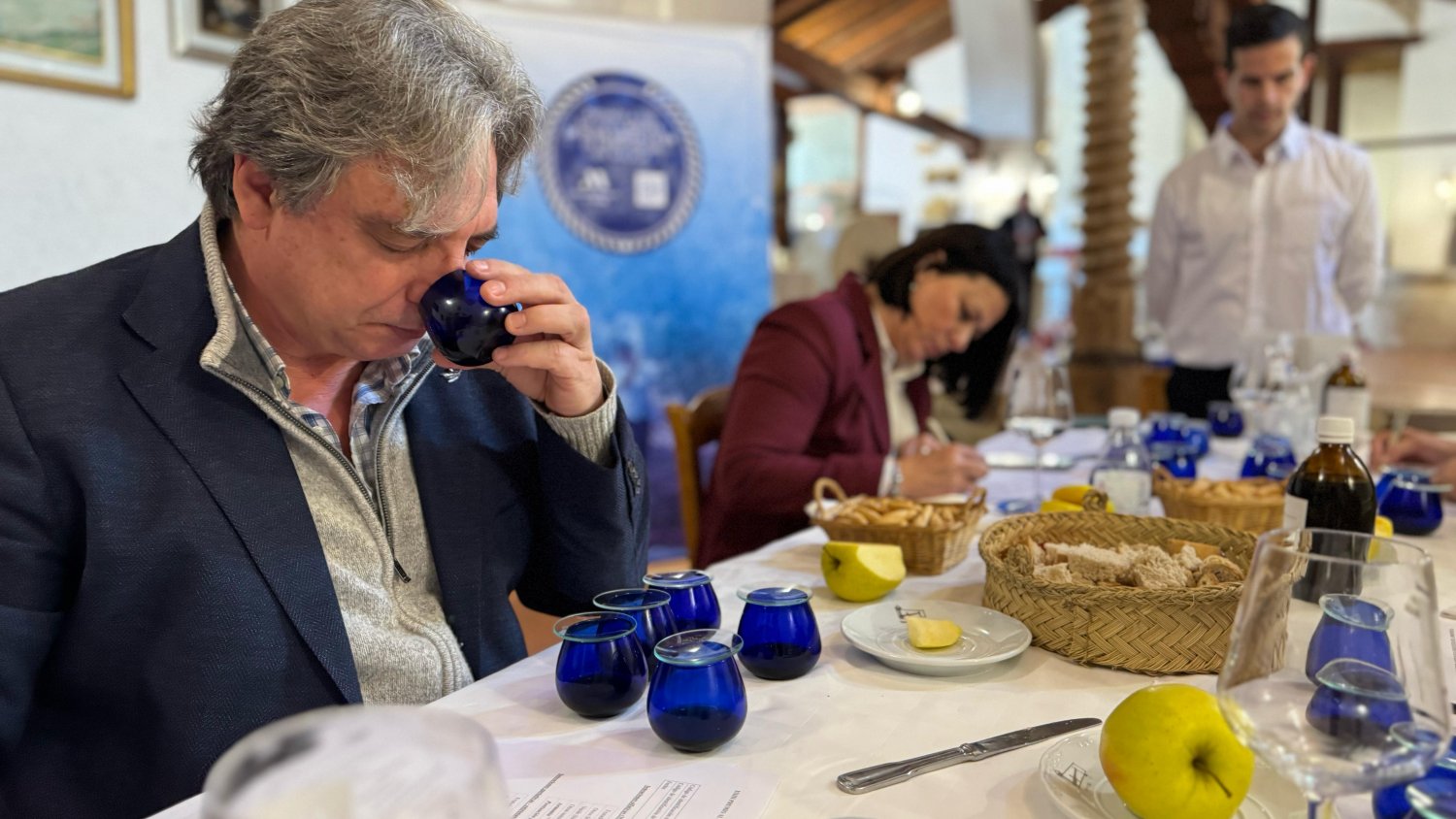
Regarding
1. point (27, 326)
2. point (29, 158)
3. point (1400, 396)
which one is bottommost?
point (1400, 396)

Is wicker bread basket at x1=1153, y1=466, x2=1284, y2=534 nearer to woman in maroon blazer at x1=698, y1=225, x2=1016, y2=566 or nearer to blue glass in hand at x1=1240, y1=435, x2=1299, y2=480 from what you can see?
blue glass in hand at x1=1240, y1=435, x2=1299, y2=480

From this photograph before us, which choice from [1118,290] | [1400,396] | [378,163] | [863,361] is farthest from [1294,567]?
[1400,396]

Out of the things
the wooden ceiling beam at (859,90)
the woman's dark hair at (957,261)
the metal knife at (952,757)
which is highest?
the wooden ceiling beam at (859,90)

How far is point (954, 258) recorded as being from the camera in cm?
252

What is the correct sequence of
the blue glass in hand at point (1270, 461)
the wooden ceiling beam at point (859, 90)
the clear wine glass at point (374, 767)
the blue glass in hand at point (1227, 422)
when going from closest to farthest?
1. the clear wine glass at point (374, 767)
2. the blue glass in hand at point (1270, 461)
3. the blue glass in hand at point (1227, 422)
4. the wooden ceiling beam at point (859, 90)

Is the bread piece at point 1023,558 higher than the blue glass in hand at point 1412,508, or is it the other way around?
the bread piece at point 1023,558

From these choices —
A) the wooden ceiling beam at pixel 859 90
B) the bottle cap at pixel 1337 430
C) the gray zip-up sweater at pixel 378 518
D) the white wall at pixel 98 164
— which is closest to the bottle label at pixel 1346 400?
the bottle cap at pixel 1337 430

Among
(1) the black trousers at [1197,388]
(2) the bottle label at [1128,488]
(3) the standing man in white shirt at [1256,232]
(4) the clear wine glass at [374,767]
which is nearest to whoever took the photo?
(4) the clear wine glass at [374,767]

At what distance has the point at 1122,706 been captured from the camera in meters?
0.79

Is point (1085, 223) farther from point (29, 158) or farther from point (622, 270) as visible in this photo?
point (29, 158)

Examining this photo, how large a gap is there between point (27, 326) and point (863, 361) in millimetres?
1787

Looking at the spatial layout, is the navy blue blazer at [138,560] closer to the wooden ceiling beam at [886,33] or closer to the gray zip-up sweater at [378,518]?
the gray zip-up sweater at [378,518]

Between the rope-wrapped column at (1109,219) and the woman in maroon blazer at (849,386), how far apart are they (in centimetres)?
242

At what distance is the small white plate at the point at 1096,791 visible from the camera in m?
0.78
